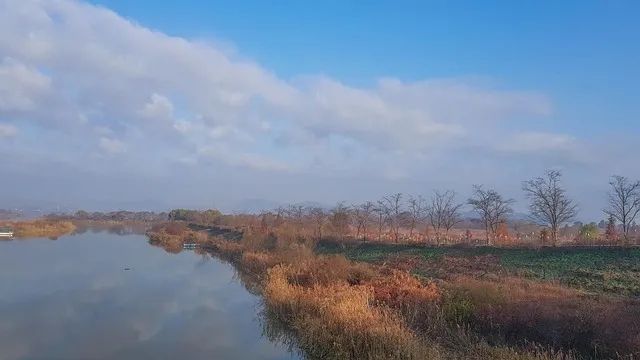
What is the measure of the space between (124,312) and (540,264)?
57.2 ft

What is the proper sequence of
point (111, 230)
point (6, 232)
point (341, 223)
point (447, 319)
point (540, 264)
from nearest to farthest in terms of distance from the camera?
point (447, 319)
point (540, 264)
point (341, 223)
point (6, 232)
point (111, 230)

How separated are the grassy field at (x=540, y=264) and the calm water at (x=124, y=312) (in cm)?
858

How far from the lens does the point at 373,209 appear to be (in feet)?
140

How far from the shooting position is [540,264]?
2162 cm

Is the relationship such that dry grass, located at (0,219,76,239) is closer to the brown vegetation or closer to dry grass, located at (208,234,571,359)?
dry grass, located at (208,234,571,359)

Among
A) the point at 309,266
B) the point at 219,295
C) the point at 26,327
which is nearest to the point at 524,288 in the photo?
the point at 309,266

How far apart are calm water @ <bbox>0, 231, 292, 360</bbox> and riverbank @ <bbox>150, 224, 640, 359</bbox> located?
4.87 feet

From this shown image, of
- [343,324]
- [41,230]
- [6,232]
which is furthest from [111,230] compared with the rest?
[343,324]

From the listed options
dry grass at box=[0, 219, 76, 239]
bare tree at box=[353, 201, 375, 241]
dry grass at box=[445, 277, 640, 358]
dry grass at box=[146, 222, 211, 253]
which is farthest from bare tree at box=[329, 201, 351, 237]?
dry grass at box=[0, 219, 76, 239]

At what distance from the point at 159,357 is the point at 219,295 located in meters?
9.86

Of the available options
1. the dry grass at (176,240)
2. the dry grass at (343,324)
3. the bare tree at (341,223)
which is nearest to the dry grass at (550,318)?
the dry grass at (343,324)

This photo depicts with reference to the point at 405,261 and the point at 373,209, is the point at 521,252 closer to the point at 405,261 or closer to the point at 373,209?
the point at 405,261

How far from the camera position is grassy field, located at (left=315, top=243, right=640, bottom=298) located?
1686 cm

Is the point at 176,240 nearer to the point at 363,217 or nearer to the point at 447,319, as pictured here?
the point at 363,217
